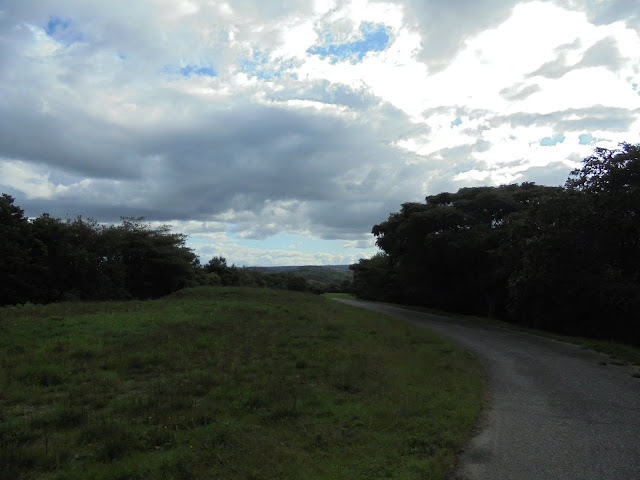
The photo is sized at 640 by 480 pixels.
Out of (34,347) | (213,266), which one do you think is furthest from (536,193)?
(213,266)

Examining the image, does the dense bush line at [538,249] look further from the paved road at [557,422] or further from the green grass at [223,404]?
the green grass at [223,404]

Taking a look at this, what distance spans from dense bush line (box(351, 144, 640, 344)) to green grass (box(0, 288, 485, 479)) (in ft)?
21.7

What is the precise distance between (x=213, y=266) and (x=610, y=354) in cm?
6355

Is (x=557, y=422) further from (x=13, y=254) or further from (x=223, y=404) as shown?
(x=13, y=254)

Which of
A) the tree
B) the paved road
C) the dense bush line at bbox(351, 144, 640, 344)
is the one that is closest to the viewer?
the paved road

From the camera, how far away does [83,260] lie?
3338 cm

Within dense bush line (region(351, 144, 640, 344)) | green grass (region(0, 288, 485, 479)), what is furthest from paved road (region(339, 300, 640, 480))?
dense bush line (region(351, 144, 640, 344))

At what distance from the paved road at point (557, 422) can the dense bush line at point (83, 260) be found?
3098 centimetres

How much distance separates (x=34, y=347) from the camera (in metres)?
10.6

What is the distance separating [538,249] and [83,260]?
31516 mm

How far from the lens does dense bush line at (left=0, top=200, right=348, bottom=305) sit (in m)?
29.8

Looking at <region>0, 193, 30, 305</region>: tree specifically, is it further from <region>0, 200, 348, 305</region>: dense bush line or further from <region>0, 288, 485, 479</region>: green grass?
<region>0, 288, 485, 479</region>: green grass

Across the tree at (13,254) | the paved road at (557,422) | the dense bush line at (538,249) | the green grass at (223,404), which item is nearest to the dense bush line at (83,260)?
the tree at (13,254)

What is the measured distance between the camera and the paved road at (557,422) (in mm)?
4980
